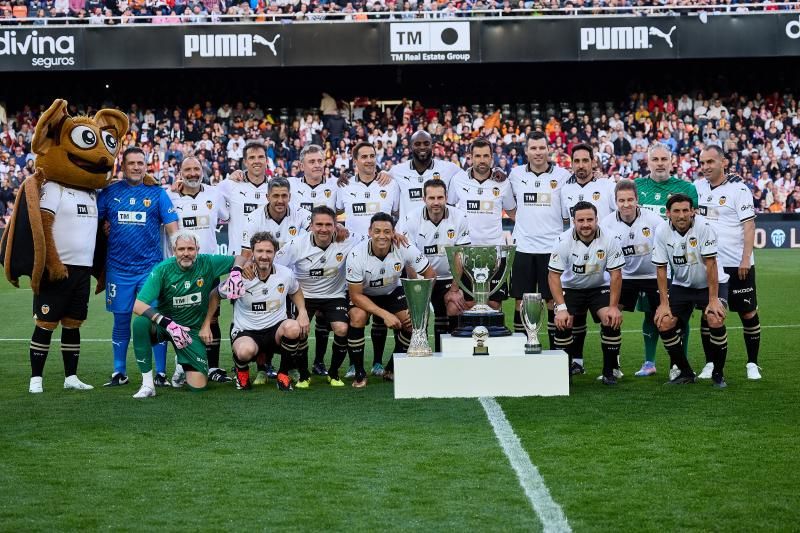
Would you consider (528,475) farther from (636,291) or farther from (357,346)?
(636,291)

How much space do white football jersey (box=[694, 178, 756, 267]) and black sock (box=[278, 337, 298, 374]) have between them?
10.4 feet

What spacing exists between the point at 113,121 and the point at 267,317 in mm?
1938

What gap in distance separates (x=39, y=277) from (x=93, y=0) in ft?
72.5

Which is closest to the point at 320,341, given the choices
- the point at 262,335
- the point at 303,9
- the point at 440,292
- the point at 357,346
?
the point at 357,346

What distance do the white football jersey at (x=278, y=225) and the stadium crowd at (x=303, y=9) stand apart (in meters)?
19.3

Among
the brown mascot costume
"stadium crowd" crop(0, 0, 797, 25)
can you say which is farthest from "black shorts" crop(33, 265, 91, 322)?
"stadium crowd" crop(0, 0, 797, 25)

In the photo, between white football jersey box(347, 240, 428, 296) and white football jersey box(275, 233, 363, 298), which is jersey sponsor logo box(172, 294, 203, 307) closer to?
white football jersey box(275, 233, 363, 298)

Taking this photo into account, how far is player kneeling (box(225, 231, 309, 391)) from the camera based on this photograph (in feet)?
25.6

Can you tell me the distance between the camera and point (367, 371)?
8.88 m

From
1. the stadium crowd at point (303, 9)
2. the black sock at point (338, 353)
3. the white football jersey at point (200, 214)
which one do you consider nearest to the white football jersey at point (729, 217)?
the black sock at point (338, 353)

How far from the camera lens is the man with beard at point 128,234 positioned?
8.07 m

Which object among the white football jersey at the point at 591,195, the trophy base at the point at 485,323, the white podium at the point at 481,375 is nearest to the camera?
the white podium at the point at 481,375

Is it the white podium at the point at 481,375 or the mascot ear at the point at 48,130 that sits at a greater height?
the mascot ear at the point at 48,130

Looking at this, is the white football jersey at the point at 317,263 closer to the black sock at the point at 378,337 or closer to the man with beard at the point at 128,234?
the black sock at the point at 378,337
